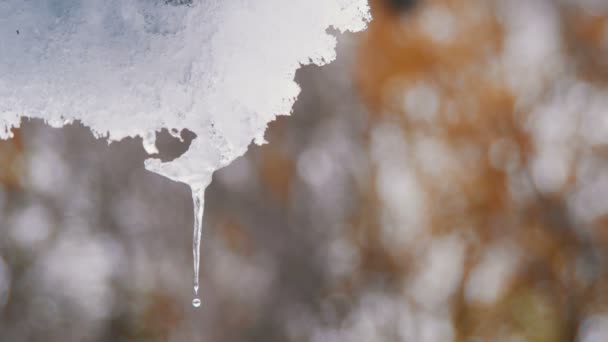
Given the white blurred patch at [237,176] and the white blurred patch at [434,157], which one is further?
the white blurred patch at [434,157]

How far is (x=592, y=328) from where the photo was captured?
7.24 m

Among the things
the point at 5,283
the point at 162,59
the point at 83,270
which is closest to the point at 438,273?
the point at 83,270

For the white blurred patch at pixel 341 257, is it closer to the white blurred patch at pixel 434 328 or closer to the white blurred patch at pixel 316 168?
the white blurred patch at pixel 316 168

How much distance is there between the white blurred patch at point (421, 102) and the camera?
758 centimetres

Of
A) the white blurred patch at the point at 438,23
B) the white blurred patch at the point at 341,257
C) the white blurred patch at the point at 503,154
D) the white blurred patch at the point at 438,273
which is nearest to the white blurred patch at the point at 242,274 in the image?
the white blurred patch at the point at 341,257

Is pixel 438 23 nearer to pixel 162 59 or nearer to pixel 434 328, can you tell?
pixel 434 328

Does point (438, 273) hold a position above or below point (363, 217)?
below

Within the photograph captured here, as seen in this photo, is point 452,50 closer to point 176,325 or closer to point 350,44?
point 350,44

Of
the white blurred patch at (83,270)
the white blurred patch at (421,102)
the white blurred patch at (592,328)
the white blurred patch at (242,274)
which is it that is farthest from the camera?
the white blurred patch at (421,102)

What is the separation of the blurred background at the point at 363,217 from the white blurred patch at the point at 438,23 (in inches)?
10.8

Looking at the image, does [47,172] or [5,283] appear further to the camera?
[47,172]

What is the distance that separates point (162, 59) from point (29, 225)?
7.05 m

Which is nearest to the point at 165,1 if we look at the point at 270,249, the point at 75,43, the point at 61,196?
the point at 75,43

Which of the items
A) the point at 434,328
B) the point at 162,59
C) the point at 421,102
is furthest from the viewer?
the point at 421,102
